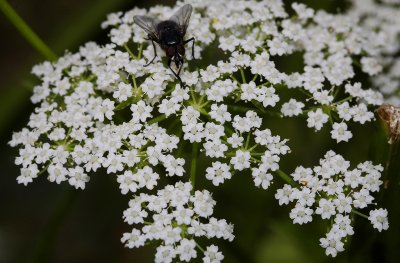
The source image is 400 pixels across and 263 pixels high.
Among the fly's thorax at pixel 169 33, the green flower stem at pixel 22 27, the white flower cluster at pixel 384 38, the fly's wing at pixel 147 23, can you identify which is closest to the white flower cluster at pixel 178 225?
the fly's thorax at pixel 169 33

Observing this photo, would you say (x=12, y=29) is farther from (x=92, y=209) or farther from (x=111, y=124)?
(x=111, y=124)

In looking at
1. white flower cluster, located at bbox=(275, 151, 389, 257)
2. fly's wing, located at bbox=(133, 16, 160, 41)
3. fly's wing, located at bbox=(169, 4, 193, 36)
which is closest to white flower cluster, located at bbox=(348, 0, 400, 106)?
white flower cluster, located at bbox=(275, 151, 389, 257)

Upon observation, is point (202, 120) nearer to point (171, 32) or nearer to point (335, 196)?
point (171, 32)

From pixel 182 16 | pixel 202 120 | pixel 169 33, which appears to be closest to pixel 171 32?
pixel 169 33

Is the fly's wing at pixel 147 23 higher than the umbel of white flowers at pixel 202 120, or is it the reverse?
the fly's wing at pixel 147 23

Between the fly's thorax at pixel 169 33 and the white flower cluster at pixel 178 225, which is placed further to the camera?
the fly's thorax at pixel 169 33

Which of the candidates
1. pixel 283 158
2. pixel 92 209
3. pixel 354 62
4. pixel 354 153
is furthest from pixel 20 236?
pixel 354 62

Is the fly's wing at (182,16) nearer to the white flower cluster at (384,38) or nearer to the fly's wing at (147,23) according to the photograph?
the fly's wing at (147,23)

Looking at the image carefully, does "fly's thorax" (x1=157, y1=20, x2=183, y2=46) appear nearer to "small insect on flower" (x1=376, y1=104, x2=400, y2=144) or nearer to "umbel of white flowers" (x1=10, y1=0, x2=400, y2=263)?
"umbel of white flowers" (x1=10, y1=0, x2=400, y2=263)
